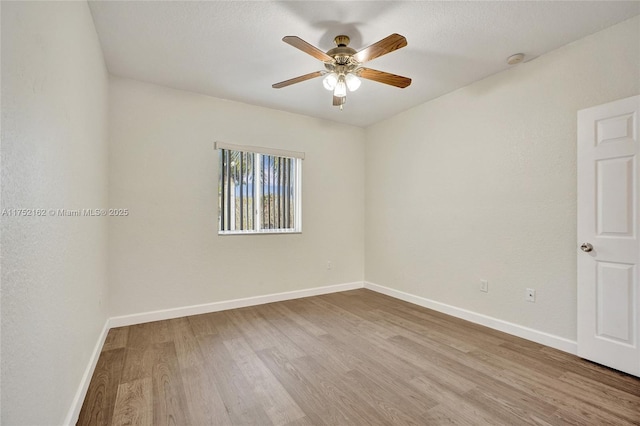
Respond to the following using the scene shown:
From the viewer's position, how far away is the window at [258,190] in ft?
12.2

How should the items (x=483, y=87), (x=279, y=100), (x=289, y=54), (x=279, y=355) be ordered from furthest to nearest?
(x=279, y=100)
(x=483, y=87)
(x=289, y=54)
(x=279, y=355)

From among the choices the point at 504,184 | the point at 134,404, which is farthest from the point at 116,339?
the point at 504,184

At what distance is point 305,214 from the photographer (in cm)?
427

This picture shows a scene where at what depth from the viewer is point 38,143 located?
120 centimetres

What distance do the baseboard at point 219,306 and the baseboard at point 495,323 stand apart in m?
0.95

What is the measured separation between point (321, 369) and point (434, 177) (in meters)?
2.63

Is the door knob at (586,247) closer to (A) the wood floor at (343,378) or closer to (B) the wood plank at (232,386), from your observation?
(A) the wood floor at (343,378)

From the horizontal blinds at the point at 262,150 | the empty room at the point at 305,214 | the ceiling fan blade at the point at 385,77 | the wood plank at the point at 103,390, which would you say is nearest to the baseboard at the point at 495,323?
the empty room at the point at 305,214

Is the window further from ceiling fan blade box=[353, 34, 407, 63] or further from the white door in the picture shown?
the white door

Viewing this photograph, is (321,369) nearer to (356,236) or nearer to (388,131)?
(356,236)

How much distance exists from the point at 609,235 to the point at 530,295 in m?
0.82

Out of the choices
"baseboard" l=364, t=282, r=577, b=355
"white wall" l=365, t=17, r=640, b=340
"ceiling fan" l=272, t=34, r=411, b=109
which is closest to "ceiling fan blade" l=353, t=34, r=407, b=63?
"ceiling fan" l=272, t=34, r=411, b=109

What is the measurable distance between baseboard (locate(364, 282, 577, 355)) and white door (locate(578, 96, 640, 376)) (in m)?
0.14

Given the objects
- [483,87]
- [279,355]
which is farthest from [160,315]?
[483,87]
